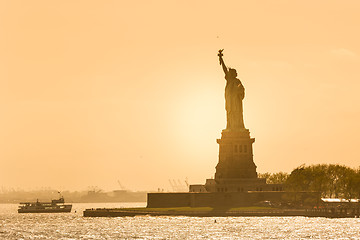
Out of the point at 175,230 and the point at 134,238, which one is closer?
the point at 134,238

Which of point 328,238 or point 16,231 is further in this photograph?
point 16,231

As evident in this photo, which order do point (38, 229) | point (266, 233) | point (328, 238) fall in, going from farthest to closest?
point (38, 229), point (266, 233), point (328, 238)

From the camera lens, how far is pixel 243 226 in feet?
593

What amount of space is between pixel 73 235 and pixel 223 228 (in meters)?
29.1

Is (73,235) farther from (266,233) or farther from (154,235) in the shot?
(266,233)

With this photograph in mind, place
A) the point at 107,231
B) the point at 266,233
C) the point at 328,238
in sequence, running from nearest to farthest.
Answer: the point at 328,238 → the point at 266,233 → the point at 107,231

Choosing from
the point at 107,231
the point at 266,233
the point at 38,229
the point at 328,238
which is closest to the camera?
the point at 328,238

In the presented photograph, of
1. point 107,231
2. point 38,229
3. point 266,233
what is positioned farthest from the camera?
point 38,229

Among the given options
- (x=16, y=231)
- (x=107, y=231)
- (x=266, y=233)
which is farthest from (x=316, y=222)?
(x=16, y=231)

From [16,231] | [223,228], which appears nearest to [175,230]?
[223,228]

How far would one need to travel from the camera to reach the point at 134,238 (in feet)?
505

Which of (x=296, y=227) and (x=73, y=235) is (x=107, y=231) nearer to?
(x=73, y=235)

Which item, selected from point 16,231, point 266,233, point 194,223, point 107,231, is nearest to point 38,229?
point 16,231

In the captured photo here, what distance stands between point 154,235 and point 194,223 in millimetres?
34002
